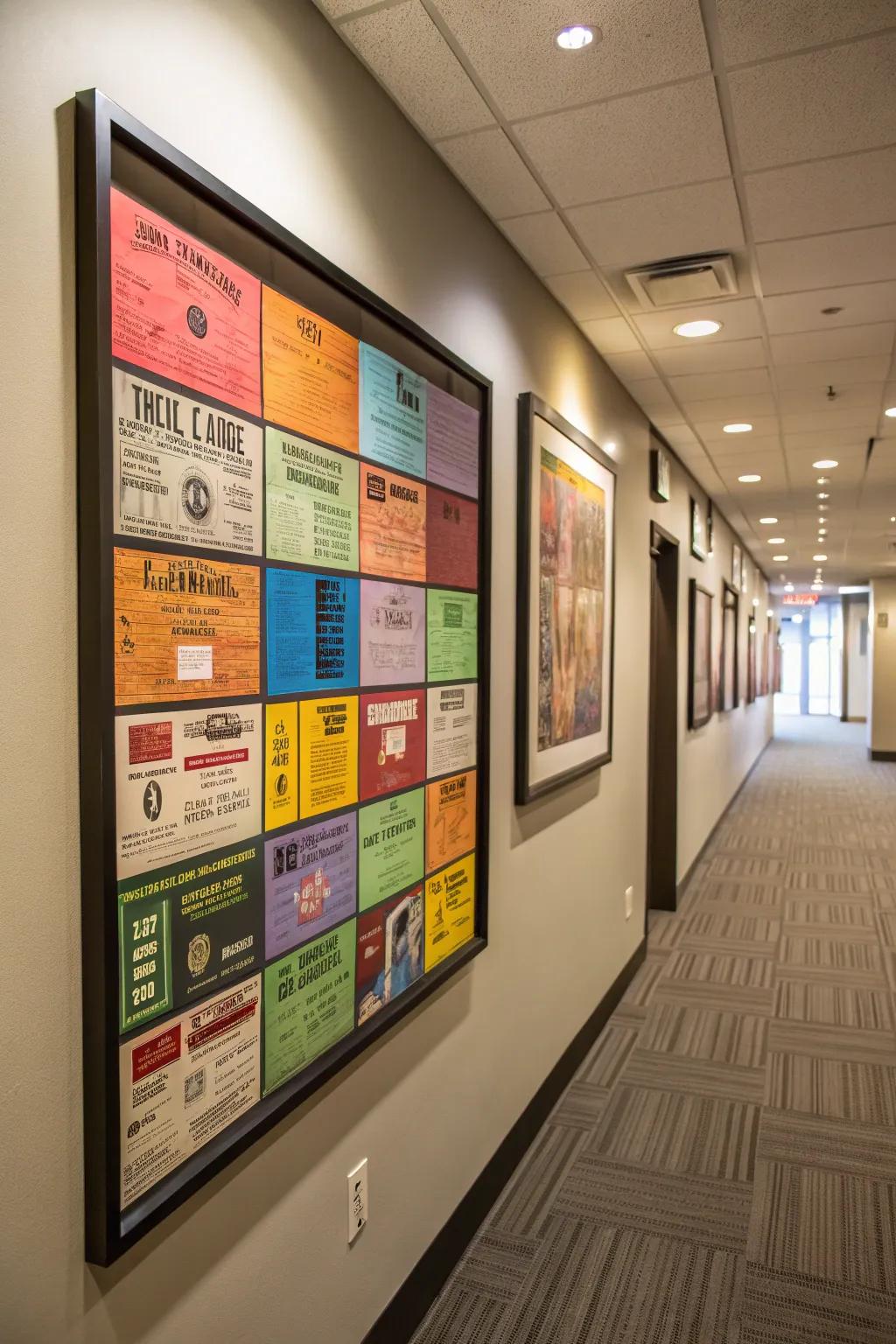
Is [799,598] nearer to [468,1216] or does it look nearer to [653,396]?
[653,396]

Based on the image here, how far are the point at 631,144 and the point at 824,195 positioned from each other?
56 cm

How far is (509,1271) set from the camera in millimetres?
2180

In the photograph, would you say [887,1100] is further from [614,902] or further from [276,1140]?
[276,1140]

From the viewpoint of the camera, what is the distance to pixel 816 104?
1830 mm

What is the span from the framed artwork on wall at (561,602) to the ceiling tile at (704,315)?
44 centimetres

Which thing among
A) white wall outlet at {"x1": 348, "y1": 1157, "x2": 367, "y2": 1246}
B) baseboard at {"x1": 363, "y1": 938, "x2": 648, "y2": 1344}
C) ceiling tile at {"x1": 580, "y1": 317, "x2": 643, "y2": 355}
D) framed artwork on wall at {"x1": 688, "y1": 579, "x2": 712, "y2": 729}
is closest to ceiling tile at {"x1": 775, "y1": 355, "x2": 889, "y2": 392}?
ceiling tile at {"x1": 580, "y1": 317, "x2": 643, "y2": 355}

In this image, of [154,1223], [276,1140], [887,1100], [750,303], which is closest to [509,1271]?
[276,1140]

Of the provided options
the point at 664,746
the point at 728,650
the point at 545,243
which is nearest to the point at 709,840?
the point at 728,650

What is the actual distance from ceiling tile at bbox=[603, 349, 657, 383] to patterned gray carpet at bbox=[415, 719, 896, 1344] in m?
2.59

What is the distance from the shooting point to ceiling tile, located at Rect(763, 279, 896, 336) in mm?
2814

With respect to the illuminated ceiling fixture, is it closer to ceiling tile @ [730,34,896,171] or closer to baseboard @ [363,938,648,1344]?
ceiling tile @ [730,34,896,171]

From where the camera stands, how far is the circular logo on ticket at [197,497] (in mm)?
1232

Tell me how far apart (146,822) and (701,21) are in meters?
1.61

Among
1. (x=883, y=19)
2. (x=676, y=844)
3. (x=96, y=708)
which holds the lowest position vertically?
(x=676, y=844)
